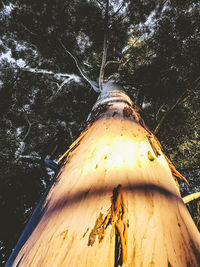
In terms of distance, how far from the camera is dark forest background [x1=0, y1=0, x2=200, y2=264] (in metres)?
4.23

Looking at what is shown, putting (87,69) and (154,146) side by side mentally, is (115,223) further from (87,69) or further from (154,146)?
(87,69)

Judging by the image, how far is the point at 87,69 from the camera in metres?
6.34

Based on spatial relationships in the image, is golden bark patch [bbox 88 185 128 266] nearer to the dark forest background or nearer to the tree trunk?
the tree trunk

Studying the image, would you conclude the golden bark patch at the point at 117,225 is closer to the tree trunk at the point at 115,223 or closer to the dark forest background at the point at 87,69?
the tree trunk at the point at 115,223

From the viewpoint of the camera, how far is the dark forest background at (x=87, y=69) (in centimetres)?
423

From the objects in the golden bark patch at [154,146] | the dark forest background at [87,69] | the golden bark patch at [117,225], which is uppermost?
the dark forest background at [87,69]

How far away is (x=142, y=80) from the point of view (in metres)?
5.23

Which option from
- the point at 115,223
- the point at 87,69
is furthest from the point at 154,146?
the point at 87,69

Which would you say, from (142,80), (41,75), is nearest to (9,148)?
(41,75)

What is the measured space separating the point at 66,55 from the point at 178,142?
4.58 metres

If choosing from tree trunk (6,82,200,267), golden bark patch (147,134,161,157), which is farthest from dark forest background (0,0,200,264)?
tree trunk (6,82,200,267)

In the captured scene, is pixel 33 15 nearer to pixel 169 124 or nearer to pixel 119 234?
pixel 169 124

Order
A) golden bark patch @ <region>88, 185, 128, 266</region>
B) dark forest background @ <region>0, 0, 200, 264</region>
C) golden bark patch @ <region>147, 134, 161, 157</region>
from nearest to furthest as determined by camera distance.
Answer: golden bark patch @ <region>88, 185, 128, 266</region>
golden bark patch @ <region>147, 134, 161, 157</region>
dark forest background @ <region>0, 0, 200, 264</region>

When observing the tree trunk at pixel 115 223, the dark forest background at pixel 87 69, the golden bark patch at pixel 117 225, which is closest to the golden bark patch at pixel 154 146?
the tree trunk at pixel 115 223
